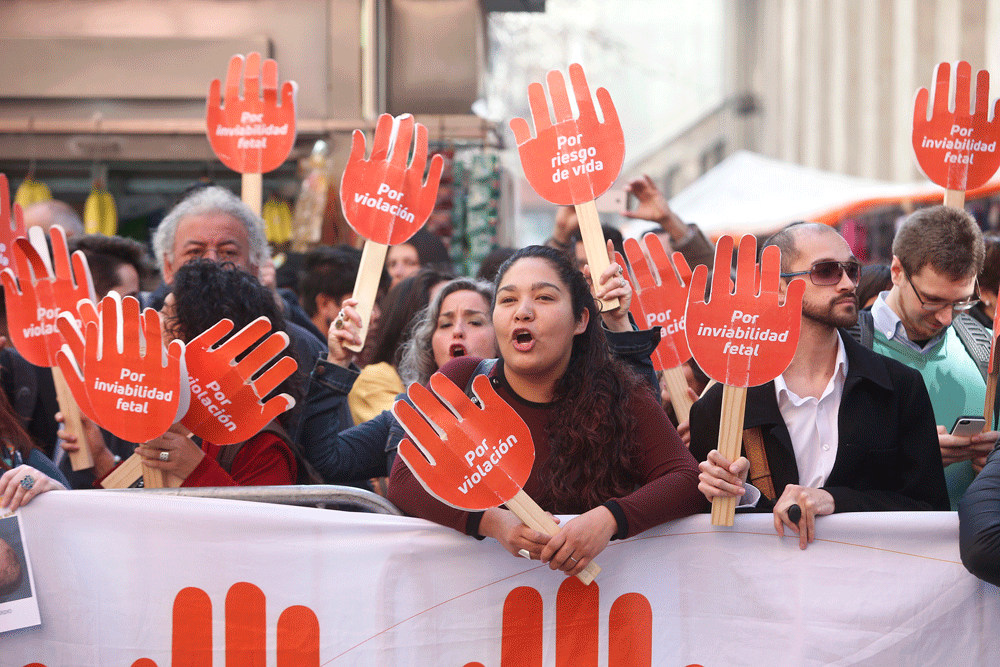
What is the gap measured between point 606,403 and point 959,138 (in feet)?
5.67

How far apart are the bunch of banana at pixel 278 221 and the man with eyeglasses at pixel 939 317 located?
4.90 metres

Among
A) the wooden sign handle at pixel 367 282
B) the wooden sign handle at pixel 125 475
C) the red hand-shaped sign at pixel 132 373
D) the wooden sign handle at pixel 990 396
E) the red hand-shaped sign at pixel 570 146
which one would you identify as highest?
the red hand-shaped sign at pixel 570 146

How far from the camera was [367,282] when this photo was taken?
9.55ft

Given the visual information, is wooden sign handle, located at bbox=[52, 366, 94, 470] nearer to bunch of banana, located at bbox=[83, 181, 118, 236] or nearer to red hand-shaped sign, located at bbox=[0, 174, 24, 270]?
red hand-shaped sign, located at bbox=[0, 174, 24, 270]

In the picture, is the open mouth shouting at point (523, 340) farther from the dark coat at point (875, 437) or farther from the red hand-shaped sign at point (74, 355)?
the red hand-shaped sign at point (74, 355)

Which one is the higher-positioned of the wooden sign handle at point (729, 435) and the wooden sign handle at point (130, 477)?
the wooden sign handle at point (729, 435)

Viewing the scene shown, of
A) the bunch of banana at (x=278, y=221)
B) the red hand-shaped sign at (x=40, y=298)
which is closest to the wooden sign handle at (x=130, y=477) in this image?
the red hand-shaped sign at (x=40, y=298)

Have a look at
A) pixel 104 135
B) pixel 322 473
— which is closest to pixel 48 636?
pixel 322 473

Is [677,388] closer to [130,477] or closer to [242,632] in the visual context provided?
[242,632]

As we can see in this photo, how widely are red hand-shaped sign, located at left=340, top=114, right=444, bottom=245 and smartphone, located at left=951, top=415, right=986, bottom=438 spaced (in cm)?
163

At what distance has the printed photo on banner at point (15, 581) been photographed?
2.45 meters

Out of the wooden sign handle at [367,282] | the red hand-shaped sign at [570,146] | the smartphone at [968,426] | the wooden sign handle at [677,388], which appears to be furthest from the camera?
the wooden sign handle at [677,388]

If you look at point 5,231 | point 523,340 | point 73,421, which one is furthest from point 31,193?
point 523,340

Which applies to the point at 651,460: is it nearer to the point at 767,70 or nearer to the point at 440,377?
the point at 440,377
